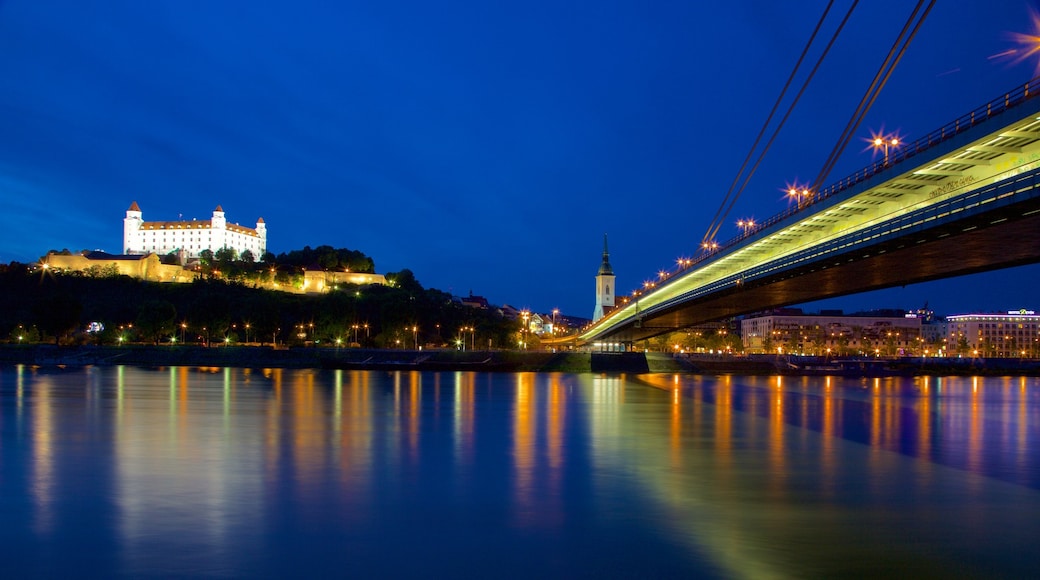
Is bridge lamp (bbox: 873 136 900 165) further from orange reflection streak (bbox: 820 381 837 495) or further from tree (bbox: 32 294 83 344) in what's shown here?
tree (bbox: 32 294 83 344)

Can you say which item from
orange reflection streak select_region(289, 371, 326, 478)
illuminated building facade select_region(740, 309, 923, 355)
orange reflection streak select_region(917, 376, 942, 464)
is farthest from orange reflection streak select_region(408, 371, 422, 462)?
illuminated building facade select_region(740, 309, 923, 355)

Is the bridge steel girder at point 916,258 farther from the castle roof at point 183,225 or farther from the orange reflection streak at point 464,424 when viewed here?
the castle roof at point 183,225

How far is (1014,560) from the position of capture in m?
9.50

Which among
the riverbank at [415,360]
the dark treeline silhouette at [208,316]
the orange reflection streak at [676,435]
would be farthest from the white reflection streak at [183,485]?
the dark treeline silhouette at [208,316]

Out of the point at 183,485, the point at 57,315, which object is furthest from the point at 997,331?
the point at 183,485

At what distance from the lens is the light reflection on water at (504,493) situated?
9242mm

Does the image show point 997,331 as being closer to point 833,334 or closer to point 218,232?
point 833,334

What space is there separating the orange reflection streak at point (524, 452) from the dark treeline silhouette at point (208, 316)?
186ft

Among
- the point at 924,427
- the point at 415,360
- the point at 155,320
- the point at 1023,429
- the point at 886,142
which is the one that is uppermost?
the point at 886,142

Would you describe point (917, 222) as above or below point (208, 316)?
above

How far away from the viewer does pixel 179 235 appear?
14162cm

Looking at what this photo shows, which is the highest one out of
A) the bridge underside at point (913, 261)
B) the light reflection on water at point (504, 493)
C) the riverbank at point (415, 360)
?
the bridge underside at point (913, 261)

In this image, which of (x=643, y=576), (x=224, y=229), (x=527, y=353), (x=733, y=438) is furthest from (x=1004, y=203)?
(x=224, y=229)

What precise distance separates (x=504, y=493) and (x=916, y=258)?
2014 cm
